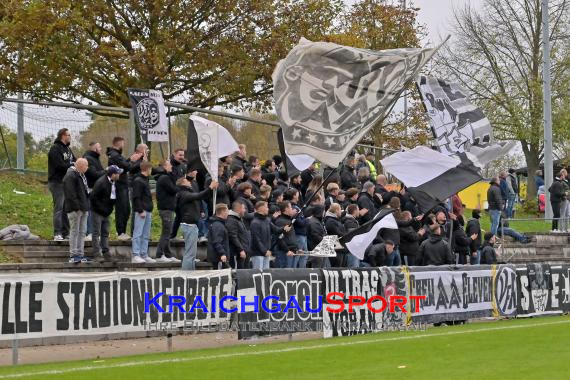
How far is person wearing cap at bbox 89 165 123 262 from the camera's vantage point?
19.8 meters

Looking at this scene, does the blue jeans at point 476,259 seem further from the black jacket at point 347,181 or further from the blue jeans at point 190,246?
the blue jeans at point 190,246

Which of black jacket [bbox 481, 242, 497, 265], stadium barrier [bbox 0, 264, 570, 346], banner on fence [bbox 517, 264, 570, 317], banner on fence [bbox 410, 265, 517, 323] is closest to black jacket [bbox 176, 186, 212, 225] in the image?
stadium barrier [bbox 0, 264, 570, 346]

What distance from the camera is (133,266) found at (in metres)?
20.0

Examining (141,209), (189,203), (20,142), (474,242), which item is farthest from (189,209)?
(474,242)

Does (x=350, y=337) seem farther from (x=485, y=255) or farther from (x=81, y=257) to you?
(x=485, y=255)

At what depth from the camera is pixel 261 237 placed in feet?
65.0

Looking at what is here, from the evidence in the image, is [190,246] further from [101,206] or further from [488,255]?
[488,255]

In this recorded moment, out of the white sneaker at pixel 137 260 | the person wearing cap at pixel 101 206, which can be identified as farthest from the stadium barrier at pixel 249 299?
the person wearing cap at pixel 101 206

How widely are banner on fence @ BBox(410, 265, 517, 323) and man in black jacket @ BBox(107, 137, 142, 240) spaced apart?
537cm

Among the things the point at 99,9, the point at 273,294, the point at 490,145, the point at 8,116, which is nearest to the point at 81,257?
the point at 273,294

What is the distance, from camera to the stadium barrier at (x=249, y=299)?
14.8 metres

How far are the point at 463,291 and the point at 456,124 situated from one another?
422 cm

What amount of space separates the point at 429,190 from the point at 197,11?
1294cm

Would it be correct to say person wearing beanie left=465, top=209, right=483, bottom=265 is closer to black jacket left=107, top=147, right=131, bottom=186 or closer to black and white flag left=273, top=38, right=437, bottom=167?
black and white flag left=273, top=38, right=437, bottom=167
